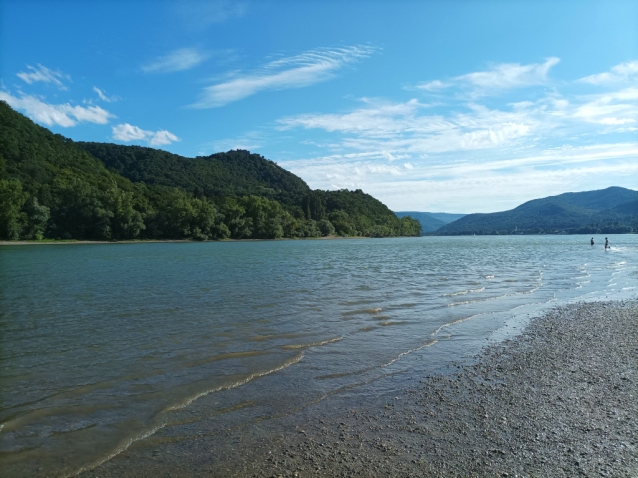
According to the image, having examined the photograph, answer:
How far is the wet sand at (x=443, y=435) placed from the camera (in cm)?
563

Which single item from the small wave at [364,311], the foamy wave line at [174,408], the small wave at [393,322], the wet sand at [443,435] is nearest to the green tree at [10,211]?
the small wave at [364,311]

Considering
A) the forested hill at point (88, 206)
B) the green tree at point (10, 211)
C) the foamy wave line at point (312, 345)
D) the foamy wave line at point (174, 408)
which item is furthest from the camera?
the forested hill at point (88, 206)

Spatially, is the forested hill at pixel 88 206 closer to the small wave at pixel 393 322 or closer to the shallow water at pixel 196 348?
the shallow water at pixel 196 348

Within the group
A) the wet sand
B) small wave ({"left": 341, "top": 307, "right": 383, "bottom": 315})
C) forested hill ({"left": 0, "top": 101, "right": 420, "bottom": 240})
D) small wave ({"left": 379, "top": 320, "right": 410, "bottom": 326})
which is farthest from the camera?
forested hill ({"left": 0, "top": 101, "right": 420, "bottom": 240})

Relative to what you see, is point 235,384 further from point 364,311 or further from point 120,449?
point 364,311

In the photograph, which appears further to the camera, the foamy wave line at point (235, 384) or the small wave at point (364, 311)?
the small wave at point (364, 311)

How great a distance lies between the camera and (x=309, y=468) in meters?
5.62

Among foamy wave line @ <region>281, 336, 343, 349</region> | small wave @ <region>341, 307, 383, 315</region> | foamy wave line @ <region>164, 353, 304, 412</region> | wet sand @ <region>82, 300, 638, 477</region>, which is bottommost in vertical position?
small wave @ <region>341, 307, 383, 315</region>

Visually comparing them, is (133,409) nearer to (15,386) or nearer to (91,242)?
(15,386)

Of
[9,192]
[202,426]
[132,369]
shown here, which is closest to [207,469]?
[202,426]

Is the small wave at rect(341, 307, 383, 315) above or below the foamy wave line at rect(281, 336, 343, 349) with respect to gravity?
below

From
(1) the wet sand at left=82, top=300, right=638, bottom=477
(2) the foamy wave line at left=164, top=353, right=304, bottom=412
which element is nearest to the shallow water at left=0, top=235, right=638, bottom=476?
(2) the foamy wave line at left=164, top=353, right=304, bottom=412

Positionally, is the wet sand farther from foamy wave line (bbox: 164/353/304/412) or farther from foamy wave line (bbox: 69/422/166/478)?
foamy wave line (bbox: 164/353/304/412)

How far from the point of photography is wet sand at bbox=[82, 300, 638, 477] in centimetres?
563
